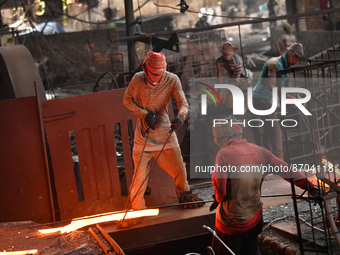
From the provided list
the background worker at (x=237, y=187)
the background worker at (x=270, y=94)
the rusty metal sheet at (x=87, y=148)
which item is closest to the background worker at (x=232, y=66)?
the background worker at (x=270, y=94)

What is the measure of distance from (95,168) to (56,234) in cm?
155

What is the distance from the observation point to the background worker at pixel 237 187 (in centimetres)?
367

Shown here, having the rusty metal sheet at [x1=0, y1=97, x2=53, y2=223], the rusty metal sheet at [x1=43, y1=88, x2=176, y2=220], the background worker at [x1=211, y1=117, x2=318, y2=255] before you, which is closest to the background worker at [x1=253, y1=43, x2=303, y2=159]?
the rusty metal sheet at [x1=43, y1=88, x2=176, y2=220]

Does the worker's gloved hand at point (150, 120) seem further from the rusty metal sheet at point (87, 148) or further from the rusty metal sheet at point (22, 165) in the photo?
the rusty metal sheet at point (22, 165)

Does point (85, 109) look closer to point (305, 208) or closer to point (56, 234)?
point (56, 234)

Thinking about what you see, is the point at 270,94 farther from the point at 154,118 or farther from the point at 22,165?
the point at 22,165

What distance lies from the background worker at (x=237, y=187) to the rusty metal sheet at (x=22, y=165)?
3.33 m

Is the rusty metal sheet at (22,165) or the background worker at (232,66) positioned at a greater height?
the background worker at (232,66)

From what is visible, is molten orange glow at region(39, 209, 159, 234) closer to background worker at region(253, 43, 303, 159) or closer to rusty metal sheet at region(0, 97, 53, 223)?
rusty metal sheet at region(0, 97, 53, 223)

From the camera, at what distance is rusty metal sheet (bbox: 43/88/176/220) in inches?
232

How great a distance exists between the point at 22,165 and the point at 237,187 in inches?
149

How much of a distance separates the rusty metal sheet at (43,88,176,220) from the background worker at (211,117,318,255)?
2.50m

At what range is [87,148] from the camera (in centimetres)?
597

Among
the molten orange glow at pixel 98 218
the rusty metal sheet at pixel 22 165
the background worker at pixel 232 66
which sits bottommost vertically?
the molten orange glow at pixel 98 218
